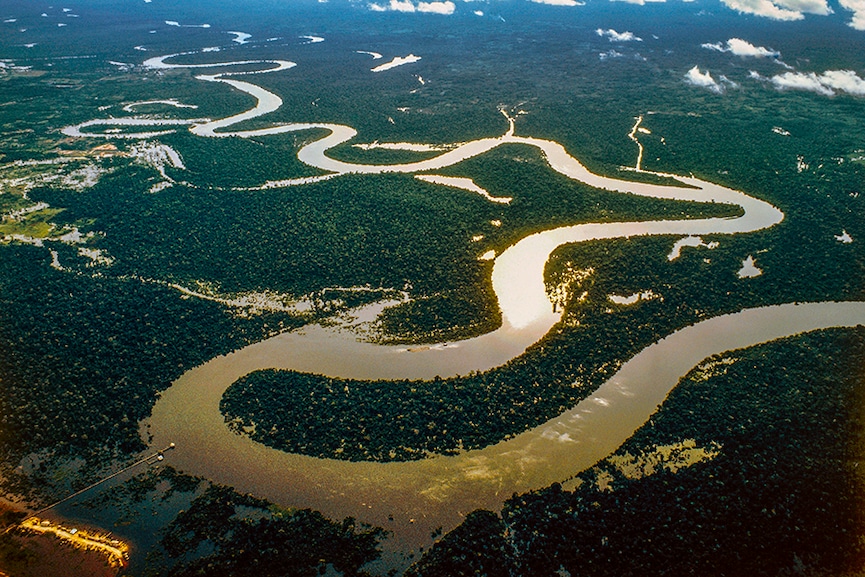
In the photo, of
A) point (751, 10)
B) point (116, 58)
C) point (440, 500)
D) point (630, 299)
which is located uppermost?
point (751, 10)

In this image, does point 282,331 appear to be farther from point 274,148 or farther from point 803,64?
point 803,64

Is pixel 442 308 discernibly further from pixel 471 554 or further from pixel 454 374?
pixel 471 554

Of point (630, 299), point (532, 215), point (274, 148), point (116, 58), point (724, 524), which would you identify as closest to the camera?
point (724, 524)

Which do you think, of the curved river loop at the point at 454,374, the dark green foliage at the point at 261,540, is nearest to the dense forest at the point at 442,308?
the dark green foliage at the point at 261,540

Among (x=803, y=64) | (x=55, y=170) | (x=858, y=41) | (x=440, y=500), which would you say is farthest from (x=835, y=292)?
(x=858, y=41)

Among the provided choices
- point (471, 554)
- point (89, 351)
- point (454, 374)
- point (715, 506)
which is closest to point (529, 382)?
point (454, 374)

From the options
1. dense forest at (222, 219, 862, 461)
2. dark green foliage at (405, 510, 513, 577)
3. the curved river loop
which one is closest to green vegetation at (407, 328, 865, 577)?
dark green foliage at (405, 510, 513, 577)
